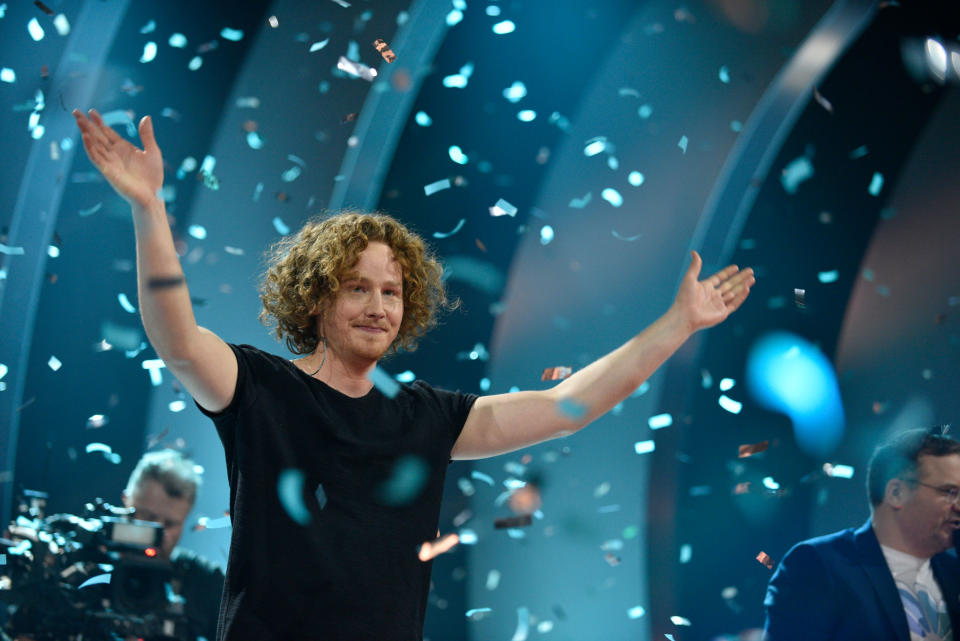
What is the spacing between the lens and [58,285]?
3.57 meters

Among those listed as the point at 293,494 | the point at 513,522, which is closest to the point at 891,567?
the point at 513,522

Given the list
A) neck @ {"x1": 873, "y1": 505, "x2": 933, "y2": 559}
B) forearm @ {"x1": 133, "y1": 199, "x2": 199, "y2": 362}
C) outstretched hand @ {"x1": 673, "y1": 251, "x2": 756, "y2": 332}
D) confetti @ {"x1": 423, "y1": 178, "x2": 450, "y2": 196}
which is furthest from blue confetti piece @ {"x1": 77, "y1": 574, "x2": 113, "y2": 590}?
neck @ {"x1": 873, "y1": 505, "x2": 933, "y2": 559}

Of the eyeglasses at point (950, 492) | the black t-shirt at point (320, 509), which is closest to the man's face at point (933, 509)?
the eyeglasses at point (950, 492)

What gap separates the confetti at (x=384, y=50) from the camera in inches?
134

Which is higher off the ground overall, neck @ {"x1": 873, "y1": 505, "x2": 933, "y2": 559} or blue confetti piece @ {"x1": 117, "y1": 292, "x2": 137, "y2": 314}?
blue confetti piece @ {"x1": 117, "y1": 292, "x2": 137, "y2": 314}

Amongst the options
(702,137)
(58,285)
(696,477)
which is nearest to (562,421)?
(696,477)

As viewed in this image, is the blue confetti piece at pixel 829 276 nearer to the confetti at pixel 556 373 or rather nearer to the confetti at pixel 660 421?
the confetti at pixel 660 421

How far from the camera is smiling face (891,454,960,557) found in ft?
9.15

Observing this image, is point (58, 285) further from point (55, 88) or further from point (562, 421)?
point (562, 421)

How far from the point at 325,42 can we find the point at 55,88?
115cm

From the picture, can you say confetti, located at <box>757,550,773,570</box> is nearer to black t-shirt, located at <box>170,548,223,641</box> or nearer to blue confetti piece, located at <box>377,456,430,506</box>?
blue confetti piece, located at <box>377,456,430,506</box>

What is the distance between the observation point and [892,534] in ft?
9.23

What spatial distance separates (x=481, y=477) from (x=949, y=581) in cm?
167

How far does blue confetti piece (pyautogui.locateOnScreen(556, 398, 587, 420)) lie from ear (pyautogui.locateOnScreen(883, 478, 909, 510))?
1.56m
